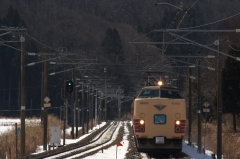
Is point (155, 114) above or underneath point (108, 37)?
underneath

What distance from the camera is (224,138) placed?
140 ft

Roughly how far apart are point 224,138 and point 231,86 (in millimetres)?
10184

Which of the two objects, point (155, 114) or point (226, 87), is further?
point (226, 87)

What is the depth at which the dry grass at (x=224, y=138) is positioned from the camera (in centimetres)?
3302

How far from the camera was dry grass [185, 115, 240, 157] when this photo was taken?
33016 millimetres

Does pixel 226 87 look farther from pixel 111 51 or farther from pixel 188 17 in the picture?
pixel 188 17

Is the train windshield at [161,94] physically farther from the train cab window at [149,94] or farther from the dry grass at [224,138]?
the dry grass at [224,138]

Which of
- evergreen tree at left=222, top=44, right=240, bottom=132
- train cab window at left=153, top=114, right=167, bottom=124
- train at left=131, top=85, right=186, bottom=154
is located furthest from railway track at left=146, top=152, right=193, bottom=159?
evergreen tree at left=222, top=44, right=240, bottom=132

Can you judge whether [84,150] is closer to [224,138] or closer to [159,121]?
[224,138]

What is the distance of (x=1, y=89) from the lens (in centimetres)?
13400

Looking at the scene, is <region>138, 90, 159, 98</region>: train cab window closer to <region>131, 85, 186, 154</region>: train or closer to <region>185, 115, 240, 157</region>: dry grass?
<region>131, 85, 186, 154</region>: train

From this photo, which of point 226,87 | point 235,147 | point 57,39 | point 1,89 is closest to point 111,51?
point 57,39

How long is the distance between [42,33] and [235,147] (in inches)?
6496

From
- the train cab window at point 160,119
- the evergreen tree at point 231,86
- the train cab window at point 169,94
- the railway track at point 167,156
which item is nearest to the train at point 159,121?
the train cab window at point 160,119
